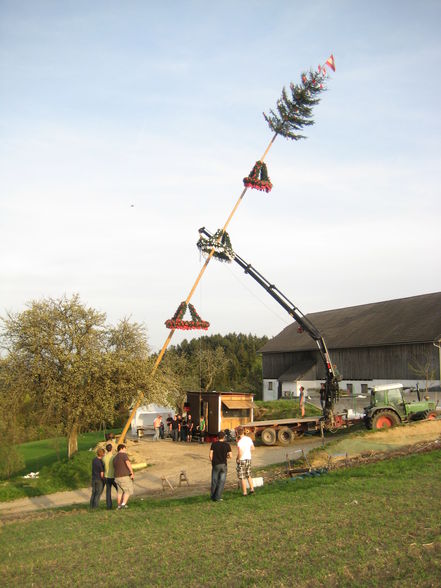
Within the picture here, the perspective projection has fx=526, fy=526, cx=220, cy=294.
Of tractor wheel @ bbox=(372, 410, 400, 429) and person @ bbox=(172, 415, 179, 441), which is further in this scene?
person @ bbox=(172, 415, 179, 441)

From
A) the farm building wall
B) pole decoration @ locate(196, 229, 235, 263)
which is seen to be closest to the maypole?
pole decoration @ locate(196, 229, 235, 263)

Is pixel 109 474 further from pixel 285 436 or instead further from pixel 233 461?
pixel 285 436

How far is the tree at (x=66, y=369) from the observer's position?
824 inches

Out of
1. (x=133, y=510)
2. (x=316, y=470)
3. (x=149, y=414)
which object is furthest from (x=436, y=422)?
(x=149, y=414)

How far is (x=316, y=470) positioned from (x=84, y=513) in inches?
257

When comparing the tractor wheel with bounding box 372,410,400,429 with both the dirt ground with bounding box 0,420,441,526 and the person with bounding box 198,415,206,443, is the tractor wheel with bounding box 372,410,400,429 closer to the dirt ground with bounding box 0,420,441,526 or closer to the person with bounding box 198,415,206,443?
the dirt ground with bounding box 0,420,441,526

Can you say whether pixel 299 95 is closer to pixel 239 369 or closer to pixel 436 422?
pixel 436 422

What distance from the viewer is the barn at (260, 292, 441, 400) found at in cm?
3728

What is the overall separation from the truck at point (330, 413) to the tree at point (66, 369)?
21.4 feet

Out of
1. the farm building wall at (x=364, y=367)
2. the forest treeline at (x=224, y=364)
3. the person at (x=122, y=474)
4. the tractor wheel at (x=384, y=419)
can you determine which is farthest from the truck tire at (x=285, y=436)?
the forest treeline at (x=224, y=364)

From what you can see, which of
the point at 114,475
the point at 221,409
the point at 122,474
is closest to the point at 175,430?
the point at 221,409

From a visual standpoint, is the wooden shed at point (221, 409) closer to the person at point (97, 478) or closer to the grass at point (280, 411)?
the grass at point (280, 411)

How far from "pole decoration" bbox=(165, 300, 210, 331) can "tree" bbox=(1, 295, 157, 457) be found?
241 cm

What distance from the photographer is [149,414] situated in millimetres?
36000
